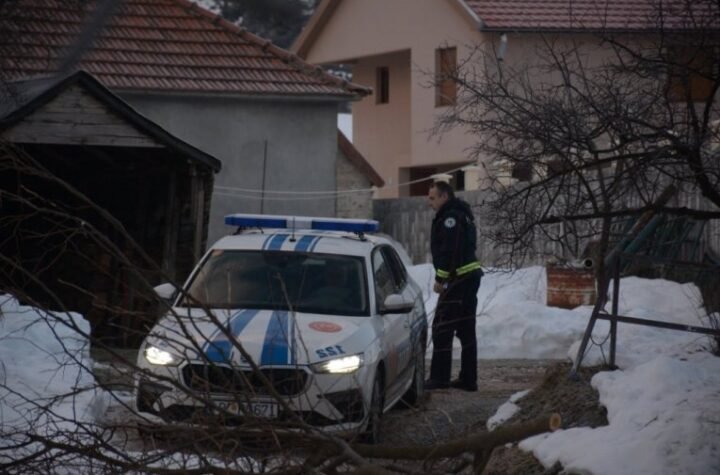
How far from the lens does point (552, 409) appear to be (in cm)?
869

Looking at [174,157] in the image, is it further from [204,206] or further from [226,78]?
[226,78]

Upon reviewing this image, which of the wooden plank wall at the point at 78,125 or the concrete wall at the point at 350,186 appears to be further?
the concrete wall at the point at 350,186

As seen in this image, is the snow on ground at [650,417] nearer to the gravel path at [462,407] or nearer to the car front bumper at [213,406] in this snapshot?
the gravel path at [462,407]

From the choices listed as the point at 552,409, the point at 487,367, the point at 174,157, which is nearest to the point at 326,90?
the point at 174,157

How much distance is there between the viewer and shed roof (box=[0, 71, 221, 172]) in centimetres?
1440

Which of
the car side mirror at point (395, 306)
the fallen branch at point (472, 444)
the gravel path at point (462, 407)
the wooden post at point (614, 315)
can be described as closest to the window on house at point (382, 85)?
the gravel path at point (462, 407)

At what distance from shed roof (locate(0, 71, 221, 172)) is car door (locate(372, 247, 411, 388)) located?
14.8 feet

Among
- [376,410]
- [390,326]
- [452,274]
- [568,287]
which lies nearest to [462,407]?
[452,274]

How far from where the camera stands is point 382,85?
3806 cm

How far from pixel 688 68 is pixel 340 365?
3302 mm

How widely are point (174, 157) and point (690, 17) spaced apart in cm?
1024

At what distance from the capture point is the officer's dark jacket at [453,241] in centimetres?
1208

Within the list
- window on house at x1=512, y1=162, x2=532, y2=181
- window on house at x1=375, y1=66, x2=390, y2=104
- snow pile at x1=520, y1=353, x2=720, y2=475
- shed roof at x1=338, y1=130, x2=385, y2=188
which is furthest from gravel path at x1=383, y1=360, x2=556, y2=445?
window on house at x1=375, y1=66, x2=390, y2=104

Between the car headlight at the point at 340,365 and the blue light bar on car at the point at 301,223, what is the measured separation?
208 centimetres
